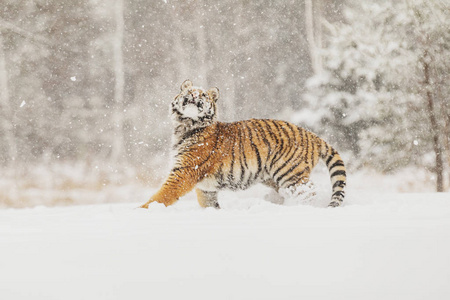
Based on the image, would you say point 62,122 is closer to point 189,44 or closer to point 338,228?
point 189,44

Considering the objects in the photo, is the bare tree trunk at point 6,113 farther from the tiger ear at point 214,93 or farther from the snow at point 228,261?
the snow at point 228,261

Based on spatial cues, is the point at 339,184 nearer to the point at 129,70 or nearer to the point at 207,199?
the point at 207,199

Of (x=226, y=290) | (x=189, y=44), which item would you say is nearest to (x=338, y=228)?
(x=226, y=290)

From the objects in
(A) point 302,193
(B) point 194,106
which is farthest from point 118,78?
(A) point 302,193

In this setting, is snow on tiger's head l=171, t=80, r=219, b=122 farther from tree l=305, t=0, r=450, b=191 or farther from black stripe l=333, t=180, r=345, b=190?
tree l=305, t=0, r=450, b=191

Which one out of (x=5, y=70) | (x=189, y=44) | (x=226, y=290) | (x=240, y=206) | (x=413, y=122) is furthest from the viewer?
(x=189, y=44)

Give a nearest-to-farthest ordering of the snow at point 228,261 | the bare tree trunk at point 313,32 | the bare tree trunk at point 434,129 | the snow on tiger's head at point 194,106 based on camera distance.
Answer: the snow at point 228,261 < the snow on tiger's head at point 194,106 < the bare tree trunk at point 434,129 < the bare tree trunk at point 313,32

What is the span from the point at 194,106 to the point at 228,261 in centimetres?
200

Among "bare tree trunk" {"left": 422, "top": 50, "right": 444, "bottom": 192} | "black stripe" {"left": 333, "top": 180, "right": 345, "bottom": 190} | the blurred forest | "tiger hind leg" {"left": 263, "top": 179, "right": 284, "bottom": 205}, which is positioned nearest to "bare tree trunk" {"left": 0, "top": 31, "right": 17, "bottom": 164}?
the blurred forest

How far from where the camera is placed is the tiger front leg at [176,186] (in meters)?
2.94

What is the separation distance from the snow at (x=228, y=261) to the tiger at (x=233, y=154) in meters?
1.45

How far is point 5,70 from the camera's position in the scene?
994 cm

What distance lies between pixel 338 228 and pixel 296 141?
1.81 metres

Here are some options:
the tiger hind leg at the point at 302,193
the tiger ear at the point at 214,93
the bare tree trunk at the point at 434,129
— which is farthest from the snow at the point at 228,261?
the bare tree trunk at the point at 434,129
